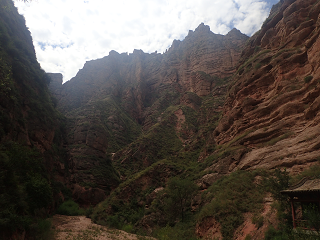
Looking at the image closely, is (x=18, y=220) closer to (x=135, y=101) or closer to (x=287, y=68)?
(x=287, y=68)

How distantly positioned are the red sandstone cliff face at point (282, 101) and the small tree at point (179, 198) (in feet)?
16.7

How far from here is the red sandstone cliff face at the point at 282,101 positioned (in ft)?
54.7

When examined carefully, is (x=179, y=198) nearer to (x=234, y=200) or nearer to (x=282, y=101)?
(x=234, y=200)

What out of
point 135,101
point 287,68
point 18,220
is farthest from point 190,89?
point 18,220

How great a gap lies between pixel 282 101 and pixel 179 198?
14.7 m

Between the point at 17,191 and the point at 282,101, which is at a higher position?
the point at 282,101

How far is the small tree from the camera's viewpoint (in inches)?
886

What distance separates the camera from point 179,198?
22969 mm

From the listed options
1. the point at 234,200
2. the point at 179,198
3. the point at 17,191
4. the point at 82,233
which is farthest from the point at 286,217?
the point at 82,233

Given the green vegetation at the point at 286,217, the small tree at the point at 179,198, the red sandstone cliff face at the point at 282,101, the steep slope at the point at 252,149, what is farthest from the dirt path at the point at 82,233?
the red sandstone cliff face at the point at 282,101

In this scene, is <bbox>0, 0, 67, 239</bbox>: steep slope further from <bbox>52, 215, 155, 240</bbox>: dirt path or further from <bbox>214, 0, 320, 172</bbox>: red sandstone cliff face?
<bbox>214, 0, 320, 172</bbox>: red sandstone cliff face

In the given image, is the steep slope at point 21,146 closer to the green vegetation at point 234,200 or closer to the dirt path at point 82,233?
the dirt path at point 82,233

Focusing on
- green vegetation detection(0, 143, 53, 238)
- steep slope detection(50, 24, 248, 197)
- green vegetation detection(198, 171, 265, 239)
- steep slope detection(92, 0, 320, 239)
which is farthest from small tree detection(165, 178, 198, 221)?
steep slope detection(50, 24, 248, 197)

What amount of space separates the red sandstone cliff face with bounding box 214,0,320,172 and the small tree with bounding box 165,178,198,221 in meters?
5.09
